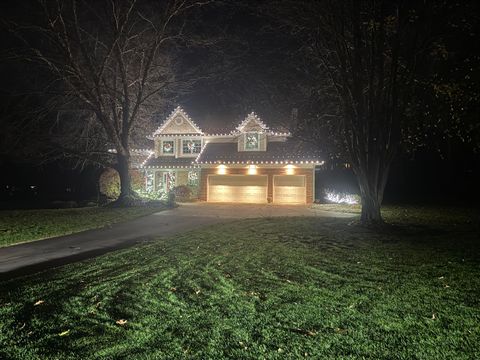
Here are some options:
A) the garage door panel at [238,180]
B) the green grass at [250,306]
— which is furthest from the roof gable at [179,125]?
the green grass at [250,306]

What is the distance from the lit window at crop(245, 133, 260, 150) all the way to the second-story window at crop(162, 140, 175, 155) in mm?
6075

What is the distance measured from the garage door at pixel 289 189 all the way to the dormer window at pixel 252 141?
2.71m

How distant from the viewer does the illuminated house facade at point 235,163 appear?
87.5 ft

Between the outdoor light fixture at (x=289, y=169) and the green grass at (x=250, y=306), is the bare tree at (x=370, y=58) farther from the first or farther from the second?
the outdoor light fixture at (x=289, y=169)

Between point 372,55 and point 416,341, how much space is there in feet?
37.1

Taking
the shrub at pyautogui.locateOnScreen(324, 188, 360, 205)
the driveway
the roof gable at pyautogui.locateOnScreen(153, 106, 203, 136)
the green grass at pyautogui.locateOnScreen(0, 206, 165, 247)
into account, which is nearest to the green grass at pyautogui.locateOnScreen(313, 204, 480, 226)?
the shrub at pyautogui.locateOnScreen(324, 188, 360, 205)

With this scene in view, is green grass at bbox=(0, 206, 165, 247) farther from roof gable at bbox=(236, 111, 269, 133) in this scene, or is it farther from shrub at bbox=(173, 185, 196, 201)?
roof gable at bbox=(236, 111, 269, 133)

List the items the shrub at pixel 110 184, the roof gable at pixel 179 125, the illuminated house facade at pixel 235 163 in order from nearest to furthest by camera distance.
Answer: the shrub at pixel 110 184
the illuminated house facade at pixel 235 163
the roof gable at pixel 179 125

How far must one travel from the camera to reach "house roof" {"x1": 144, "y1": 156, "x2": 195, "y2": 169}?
93.4ft

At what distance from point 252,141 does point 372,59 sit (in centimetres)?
1524

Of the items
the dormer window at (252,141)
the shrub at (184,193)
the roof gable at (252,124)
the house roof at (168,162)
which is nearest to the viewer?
the roof gable at (252,124)

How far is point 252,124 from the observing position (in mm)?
27328

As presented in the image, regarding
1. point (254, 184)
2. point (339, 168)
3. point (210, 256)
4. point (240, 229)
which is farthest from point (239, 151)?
point (210, 256)

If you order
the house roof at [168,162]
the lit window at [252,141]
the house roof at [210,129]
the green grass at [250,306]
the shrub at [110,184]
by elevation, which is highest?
the house roof at [210,129]
